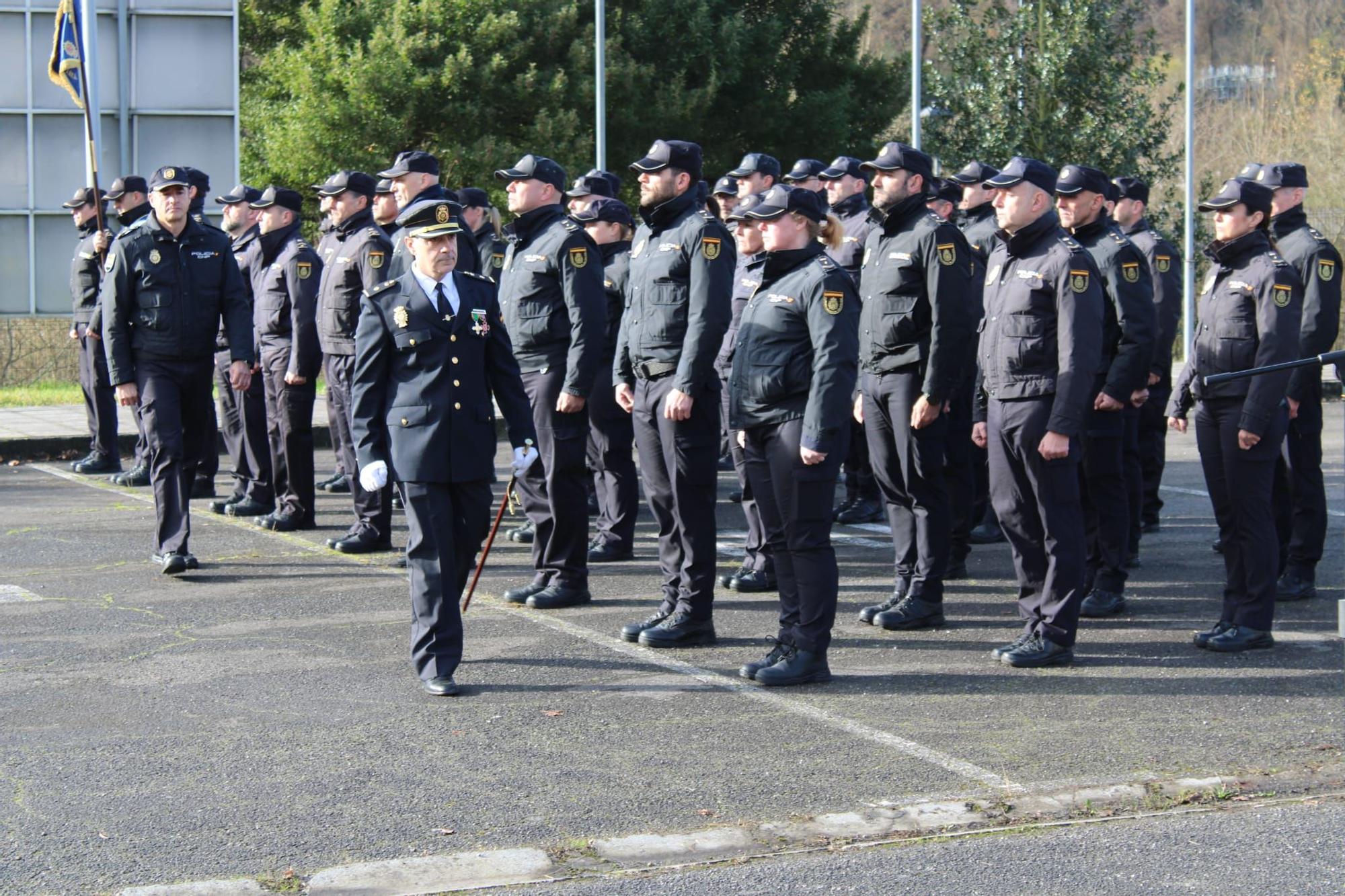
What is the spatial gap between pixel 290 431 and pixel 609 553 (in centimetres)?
228

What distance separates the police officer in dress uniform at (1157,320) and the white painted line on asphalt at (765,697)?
3.78 m

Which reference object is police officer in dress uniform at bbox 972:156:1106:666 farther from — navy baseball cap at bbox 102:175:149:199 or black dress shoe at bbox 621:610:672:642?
navy baseball cap at bbox 102:175:149:199

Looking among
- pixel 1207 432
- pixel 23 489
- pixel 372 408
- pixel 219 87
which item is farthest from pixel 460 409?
pixel 219 87

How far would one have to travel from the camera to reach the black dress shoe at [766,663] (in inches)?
275

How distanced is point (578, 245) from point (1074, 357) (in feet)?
8.76

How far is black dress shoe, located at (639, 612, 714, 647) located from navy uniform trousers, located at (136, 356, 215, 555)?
3115 millimetres

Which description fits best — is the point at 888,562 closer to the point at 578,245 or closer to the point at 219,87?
the point at 578,245

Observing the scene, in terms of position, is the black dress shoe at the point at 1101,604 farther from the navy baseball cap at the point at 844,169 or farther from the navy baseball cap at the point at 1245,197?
the navy baseball cap at the point at 844,169

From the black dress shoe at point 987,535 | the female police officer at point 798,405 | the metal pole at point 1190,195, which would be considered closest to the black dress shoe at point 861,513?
the black dress shoe at point 987,535

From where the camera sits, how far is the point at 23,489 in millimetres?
13367

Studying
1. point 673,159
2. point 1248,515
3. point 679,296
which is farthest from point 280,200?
point 1248,515

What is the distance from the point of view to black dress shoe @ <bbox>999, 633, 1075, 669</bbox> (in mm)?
7246

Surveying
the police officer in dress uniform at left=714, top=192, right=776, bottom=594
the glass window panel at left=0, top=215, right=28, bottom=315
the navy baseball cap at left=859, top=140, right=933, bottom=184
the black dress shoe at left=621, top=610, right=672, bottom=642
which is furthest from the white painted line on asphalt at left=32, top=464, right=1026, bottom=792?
the glass window panel at left=0, top=215, right=28, bottom=315

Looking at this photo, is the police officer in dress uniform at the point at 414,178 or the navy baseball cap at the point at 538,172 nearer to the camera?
the navy baseball cap at the point at 538,172
